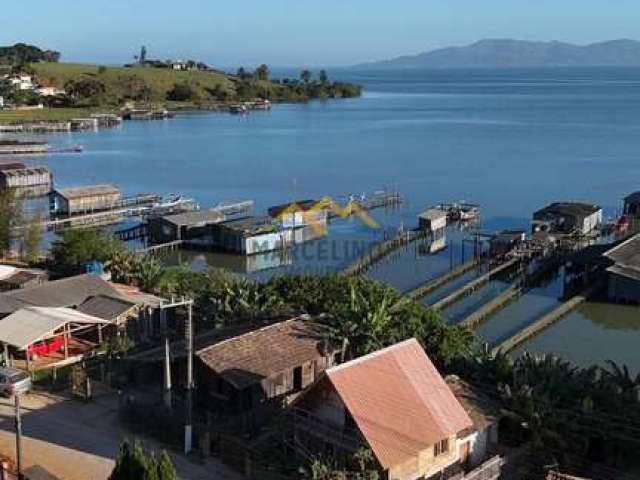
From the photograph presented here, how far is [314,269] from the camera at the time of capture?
141 feet

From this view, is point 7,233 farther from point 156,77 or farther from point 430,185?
point 156,77

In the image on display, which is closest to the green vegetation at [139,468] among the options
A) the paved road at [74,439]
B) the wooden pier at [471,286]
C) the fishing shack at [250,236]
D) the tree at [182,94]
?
the paved road at [74,439]

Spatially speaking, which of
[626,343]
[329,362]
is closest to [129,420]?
[329,362]

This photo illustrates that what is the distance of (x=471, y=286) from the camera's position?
38469 millimetres

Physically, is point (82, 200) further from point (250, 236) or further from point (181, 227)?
point (250, 236)

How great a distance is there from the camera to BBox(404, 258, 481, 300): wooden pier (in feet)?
123

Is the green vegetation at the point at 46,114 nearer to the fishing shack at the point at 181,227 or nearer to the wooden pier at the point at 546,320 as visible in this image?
the fishing shack at the point at 181,227

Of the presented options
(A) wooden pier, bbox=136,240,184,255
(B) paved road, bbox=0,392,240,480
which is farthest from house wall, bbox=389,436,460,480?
(A) wooden pier, bbox=136,240,184,255

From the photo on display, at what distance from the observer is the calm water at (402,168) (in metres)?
40.3

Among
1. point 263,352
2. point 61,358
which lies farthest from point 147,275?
point 263,352

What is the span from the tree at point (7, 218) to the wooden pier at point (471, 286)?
66.3 ft

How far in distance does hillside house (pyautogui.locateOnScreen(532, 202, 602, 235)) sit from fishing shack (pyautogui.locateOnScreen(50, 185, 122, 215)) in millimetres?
28301

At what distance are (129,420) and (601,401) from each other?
1144 centimetres

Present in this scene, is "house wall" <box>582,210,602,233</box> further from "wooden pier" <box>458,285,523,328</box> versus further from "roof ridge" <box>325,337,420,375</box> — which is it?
"roof ridge" <box>325,337,420,375</box>
